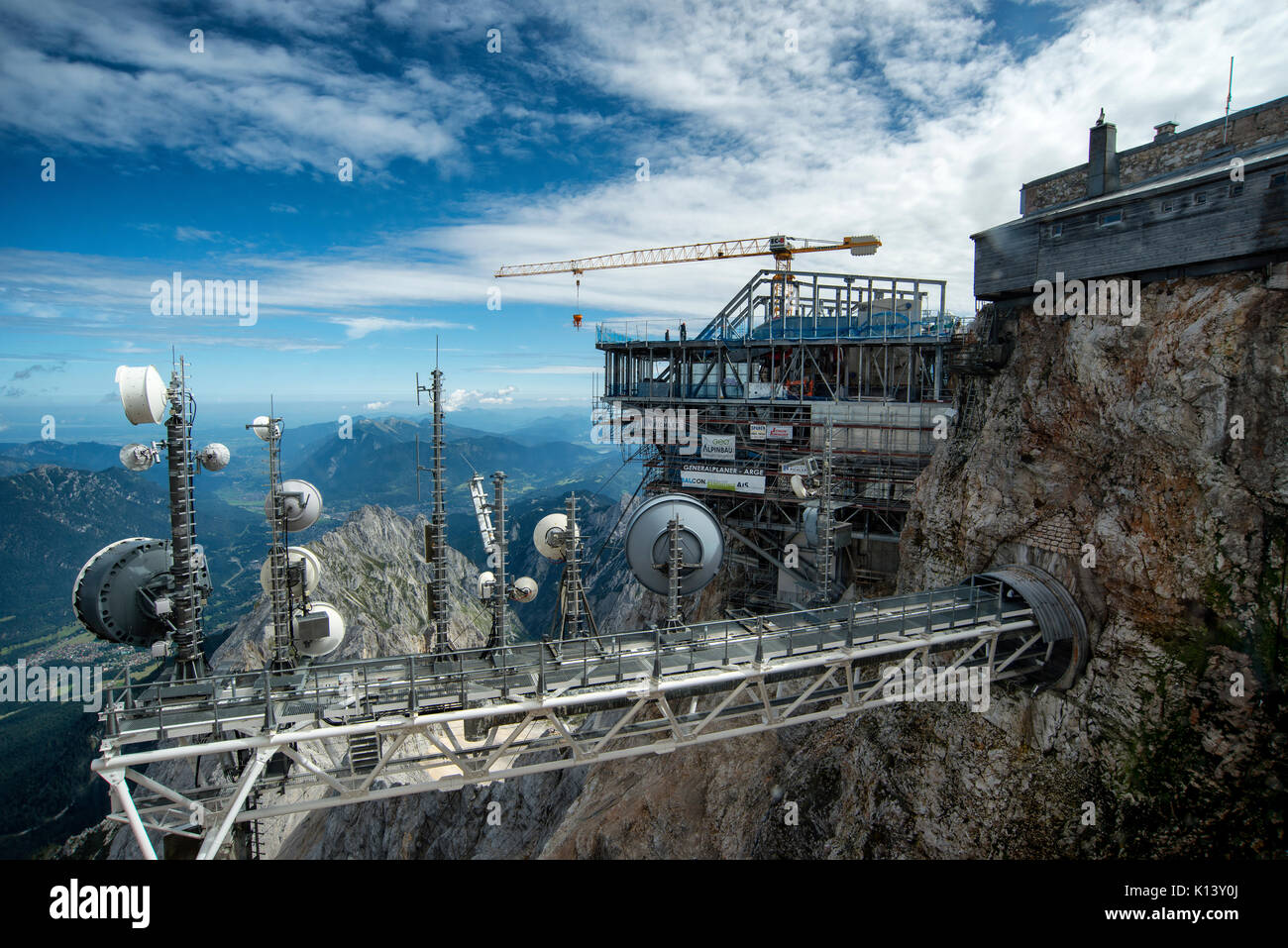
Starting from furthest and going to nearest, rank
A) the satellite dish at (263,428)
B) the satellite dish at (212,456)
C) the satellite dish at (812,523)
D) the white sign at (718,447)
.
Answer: the white sign at (718,447) < the satellite dish at (812,523) < the satellite dish at (263,428) < the satellite dish at (212,456)

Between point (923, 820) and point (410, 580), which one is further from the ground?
point (923, 820)

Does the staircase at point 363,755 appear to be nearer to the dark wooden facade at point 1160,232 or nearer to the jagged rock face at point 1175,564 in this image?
the jagged rock face at point 1175,564

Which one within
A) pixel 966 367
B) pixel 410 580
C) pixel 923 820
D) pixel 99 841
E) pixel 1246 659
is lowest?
pixel 99 841

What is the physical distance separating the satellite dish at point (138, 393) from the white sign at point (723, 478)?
2942 centimetres

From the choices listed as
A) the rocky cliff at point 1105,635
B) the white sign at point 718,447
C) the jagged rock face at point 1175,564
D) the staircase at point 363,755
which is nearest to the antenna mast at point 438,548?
the staircase at point 363,755

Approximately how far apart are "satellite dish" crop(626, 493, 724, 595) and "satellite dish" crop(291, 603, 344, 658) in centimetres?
1125

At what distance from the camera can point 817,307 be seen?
131 feet

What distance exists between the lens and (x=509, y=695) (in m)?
16.3

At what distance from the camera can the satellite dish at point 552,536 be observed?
2488cm

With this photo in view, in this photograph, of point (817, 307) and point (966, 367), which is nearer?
point (966, 367)

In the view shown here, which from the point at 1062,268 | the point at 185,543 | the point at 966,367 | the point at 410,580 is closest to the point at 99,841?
the point at 410,580

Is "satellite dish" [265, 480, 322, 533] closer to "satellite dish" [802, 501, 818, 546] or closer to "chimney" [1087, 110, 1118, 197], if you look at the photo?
"satellite dish" [802, 501, 818, 546]

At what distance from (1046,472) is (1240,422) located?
614cm
